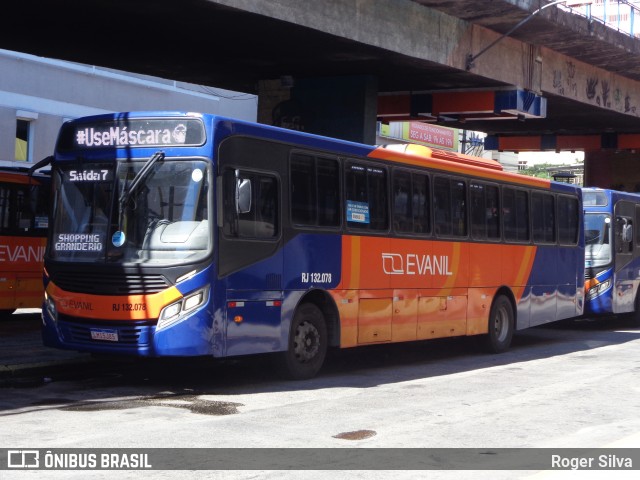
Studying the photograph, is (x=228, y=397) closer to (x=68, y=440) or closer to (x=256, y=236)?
(x=256, y=236)

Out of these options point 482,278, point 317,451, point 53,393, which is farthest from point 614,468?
point 482,278

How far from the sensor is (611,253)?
78.1ft

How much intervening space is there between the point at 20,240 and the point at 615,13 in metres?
14.6

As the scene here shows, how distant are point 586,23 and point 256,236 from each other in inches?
560

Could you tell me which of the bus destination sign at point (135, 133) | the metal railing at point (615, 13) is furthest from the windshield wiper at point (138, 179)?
the metal railing at point (615, 13)

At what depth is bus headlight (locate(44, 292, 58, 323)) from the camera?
40.8 feet

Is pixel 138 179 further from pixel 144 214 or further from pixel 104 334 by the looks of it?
pixel 104 334

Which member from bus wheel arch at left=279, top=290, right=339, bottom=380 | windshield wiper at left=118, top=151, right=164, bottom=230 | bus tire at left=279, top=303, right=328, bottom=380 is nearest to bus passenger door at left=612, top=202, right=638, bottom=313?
bus wheel arch at left=279, top=290, right=339, bottom=380

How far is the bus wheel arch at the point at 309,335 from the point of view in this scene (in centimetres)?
1313

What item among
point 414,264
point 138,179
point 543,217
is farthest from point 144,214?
point 543,217

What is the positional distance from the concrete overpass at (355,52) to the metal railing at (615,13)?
219 mm

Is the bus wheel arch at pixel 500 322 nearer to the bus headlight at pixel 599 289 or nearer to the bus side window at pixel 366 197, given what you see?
the bus side window at pixel 366 197

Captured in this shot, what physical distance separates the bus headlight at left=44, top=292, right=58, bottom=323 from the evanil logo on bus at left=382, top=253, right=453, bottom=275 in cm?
463

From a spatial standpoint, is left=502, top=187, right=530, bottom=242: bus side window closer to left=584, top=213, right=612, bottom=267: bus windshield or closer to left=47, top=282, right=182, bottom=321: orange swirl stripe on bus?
left=584, top=213, right=612, bottom=267: bus windshield
